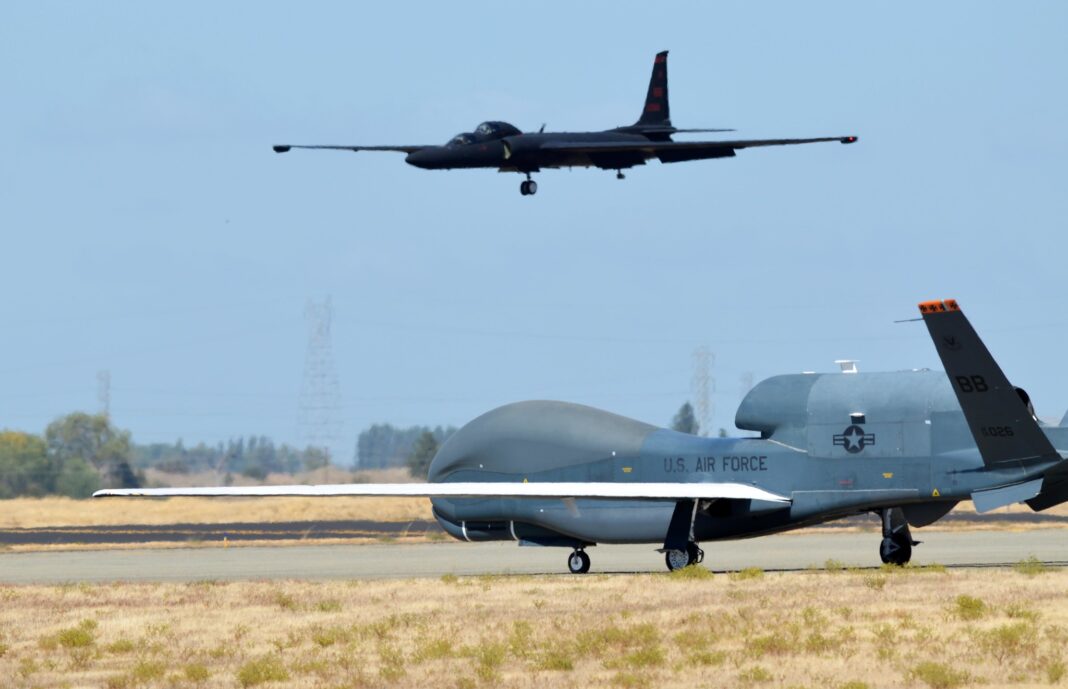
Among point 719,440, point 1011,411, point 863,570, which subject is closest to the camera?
point 1011,411

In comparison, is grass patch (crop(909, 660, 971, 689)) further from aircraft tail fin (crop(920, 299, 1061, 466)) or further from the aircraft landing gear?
the aircraft landing gear

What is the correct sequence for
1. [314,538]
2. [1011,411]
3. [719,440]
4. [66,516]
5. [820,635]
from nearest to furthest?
[820,635] → [1011,411] → [719,440] → [314,538] → [66,516]

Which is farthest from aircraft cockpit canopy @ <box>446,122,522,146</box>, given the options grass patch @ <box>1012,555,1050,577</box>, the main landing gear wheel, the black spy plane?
grass patch @ <box>1012,555,1050,577</box>

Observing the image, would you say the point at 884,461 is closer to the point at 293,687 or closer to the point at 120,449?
the point at 293,687

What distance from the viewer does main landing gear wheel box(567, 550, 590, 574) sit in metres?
31.3

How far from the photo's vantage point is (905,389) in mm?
28188

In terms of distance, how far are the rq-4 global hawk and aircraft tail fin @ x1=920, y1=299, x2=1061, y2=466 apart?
0.02 meters

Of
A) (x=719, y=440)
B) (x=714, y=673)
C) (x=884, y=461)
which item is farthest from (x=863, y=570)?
(x=714, y=673)

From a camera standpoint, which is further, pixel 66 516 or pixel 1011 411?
pixel 66 516

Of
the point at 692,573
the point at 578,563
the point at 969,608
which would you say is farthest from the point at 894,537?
the point at 969,608

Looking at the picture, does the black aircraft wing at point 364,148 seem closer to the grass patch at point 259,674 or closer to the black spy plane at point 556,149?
the black spy plane at point 556,149

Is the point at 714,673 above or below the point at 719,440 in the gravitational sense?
below

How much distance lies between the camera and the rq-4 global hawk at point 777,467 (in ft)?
82.5

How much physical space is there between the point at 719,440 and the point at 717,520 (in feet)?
6.18
